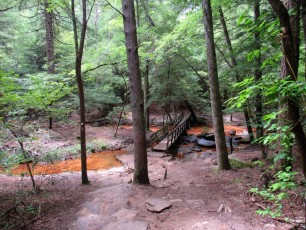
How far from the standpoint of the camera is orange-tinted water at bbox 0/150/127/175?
9.00 m

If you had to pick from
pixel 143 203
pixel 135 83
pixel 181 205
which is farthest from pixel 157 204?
pixel 135 83

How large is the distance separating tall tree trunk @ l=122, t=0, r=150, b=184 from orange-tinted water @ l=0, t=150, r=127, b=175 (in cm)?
385

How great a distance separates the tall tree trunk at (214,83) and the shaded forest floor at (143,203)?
1.99ft

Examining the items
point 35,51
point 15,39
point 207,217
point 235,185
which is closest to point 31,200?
point 207,217

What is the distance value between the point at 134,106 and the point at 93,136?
9.40 metres

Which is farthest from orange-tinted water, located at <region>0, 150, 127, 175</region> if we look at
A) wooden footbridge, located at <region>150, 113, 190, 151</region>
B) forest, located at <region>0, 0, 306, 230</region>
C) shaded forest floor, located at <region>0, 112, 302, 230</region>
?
wooden footbridge, located at <region>150, 113, 190, 151</region>

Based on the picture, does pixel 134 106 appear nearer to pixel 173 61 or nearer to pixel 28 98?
pixel 28 98

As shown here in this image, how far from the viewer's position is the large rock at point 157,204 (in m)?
4.09

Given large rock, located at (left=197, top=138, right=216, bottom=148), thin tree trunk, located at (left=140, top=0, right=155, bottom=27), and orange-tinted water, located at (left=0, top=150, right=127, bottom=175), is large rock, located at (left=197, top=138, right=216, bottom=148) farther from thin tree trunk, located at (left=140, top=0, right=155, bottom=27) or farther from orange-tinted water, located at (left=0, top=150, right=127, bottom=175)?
thin tree trunk, located at (left=140, top=0, right=155, bottom=27)

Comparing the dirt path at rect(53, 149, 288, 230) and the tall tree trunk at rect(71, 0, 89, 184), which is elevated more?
the tall tree trunk at rect(71, 0, 89, 184)

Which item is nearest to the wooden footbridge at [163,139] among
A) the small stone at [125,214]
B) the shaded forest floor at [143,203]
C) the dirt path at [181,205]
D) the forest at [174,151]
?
the forest at [174,151]

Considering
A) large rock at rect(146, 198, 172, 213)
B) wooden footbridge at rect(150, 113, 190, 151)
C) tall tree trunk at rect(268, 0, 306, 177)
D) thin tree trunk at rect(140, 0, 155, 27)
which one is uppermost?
thin tree trunk at rect(140, 0, 155, 27)

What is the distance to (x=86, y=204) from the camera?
4738 millimetres

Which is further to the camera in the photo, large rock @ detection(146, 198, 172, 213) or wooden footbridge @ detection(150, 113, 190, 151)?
wooden footbridge @ detection(150, 113, 190, 151)
